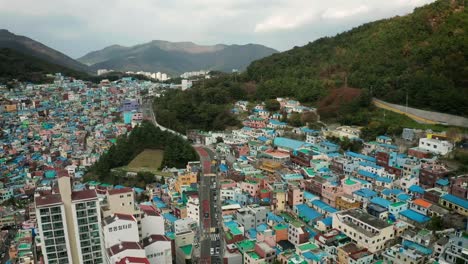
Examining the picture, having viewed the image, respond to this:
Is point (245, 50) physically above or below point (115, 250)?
above

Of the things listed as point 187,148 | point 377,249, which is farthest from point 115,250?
point 187,148

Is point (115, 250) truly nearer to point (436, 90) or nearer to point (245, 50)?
point (436, 90)

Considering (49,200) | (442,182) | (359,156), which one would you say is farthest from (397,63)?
(49,200)

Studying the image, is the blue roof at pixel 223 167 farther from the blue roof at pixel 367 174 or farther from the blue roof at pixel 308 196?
the blue roof at pixel 367 174

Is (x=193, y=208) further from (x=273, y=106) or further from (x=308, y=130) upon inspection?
(x=273, y=106)

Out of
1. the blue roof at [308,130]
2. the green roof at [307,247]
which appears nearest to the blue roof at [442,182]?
the green roof at [307,247]

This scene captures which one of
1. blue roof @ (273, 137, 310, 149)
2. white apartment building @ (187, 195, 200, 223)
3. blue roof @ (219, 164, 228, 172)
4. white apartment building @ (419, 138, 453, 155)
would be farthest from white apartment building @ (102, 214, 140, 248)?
white apartment building @ (419, 138, 453, 155)

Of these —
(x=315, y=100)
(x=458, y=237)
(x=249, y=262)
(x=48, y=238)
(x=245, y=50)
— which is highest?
(x=245, y=50)
